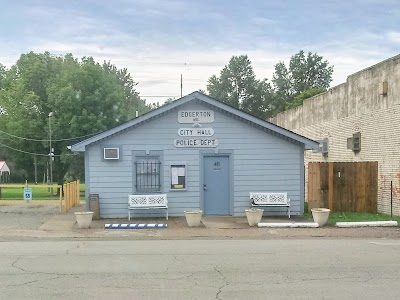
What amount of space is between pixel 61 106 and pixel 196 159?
2599 cm

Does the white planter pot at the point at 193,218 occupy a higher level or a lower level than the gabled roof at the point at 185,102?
lower

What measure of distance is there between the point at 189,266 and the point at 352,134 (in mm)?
14968

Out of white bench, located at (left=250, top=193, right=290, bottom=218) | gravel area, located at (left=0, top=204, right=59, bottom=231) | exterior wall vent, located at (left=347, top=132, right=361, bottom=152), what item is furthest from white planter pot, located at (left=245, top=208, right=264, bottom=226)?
exterior wall vent, located at (left=347, top=132, right=361, bottom=152)

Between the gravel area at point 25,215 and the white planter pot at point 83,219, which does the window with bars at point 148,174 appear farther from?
the gravel area at point 25,215

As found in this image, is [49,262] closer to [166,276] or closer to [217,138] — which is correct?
[166,276]

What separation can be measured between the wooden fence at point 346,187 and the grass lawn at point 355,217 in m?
0.56

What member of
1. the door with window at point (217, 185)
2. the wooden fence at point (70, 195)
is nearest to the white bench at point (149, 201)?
the door with window at point (217, 185)

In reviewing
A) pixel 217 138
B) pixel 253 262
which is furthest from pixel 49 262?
pixel 217 138

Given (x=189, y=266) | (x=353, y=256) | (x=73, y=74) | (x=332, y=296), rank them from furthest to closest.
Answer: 1. (x=73, y=74)
2. (x=353, y=256)
3. (x=189, y=266)
4. (x=332, y=296)

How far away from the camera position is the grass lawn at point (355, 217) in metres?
17.5

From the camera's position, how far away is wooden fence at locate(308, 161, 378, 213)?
1995 centimetres

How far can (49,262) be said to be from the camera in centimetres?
998

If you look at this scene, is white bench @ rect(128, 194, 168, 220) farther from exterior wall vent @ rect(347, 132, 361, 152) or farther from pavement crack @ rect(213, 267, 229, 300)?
exterior wall vent @ rect(347, 132, 361, 152)

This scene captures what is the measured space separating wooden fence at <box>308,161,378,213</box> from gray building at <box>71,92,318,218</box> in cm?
152
